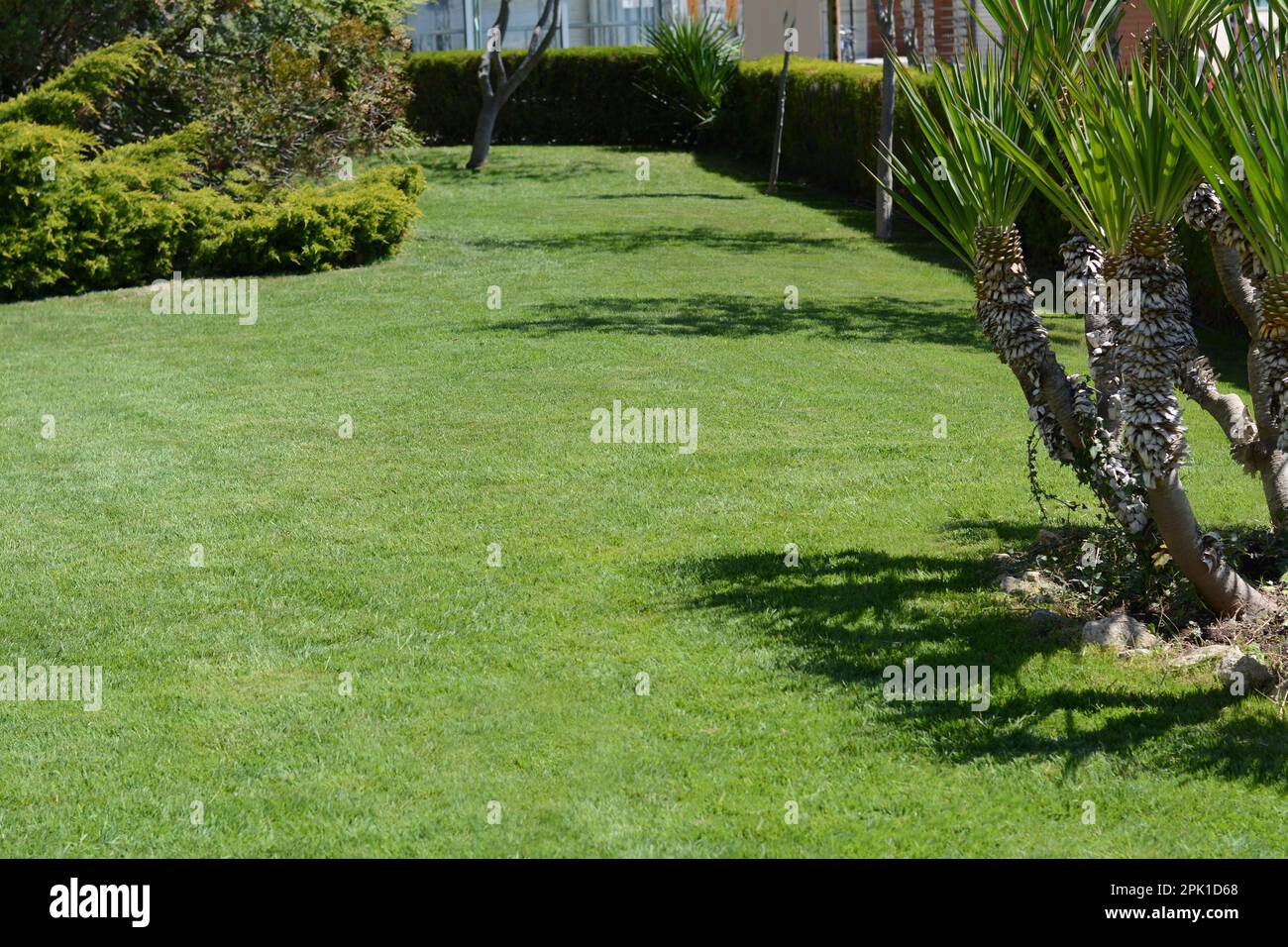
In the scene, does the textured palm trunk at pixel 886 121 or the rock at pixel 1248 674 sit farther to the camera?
the textured palm trunk at pixel 886 121

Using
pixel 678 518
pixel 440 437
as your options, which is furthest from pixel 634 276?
pixel 678 518

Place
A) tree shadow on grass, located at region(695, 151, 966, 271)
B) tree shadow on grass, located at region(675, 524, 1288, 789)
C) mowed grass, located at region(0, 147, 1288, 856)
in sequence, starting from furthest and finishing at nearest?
1. tree shadow on grass, located at region(695, 151, 966, 271)
2. tree shadow on grass, located at region(675, 524, 1288, 789)
3. mowed grass, located at region(0, 147, 1288, 856)

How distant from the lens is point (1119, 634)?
19.6ft

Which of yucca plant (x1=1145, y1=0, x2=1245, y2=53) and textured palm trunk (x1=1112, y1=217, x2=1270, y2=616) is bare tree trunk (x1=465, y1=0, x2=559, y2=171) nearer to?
yucca plant (x1=1145, y1=0, x2=1245, y2=53)

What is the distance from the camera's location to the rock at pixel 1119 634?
19.6 ft

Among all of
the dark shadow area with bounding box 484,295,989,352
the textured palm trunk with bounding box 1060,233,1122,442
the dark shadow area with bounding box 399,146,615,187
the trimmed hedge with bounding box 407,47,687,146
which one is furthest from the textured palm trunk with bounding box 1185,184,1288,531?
the trimmed hedge with bounding box 407,47,687,146

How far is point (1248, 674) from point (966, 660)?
1064 mm

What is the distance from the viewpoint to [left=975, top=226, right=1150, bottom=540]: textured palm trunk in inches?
239

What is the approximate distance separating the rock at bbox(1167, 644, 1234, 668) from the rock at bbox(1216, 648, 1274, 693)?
0.64ft

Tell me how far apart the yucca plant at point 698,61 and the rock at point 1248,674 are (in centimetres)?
2213

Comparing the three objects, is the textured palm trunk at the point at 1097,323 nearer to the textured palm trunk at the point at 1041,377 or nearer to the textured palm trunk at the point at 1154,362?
the textured palm trunk at the point at 1041,377

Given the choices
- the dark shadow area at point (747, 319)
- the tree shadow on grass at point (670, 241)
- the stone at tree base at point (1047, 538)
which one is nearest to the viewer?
the stone at tree base at point (1047, 538)

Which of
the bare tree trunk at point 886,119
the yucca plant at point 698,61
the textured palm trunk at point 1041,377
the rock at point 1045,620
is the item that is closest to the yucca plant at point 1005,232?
the textured palm trunk at point 1041,377
